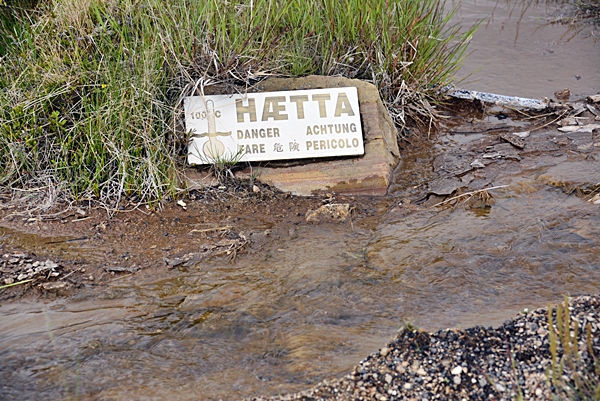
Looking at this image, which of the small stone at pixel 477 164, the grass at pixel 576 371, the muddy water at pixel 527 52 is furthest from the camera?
the muddy water at pixel 527 52

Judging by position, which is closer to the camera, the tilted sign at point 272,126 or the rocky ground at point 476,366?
the rocky ground at point 476,366

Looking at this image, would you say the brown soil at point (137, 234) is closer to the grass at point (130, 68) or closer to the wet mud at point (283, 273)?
the wet mud at point (283, 273)

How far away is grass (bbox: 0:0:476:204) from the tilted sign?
0.49ft

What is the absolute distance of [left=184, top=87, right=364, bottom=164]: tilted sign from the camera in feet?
15.9

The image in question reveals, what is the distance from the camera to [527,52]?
24.9 ft

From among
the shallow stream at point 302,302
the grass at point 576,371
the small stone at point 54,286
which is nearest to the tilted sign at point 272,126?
the shallow stream at point 302,302

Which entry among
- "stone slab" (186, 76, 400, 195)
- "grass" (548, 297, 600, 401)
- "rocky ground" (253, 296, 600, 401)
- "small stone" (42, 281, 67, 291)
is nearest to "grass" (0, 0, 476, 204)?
"stone slab" (186, 76, 400, 195)

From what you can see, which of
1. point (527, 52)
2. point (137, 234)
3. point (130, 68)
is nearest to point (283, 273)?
point (137, 234)

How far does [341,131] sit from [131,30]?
1.78m

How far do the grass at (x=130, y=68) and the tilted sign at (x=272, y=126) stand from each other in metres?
0.15

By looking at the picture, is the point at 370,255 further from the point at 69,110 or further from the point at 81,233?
the point at 69,110

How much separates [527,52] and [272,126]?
4.15 metres

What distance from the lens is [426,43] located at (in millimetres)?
5688

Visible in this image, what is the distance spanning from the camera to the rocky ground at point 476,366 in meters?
2.54
